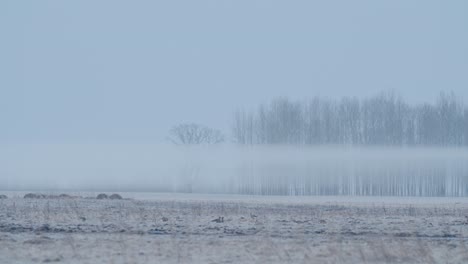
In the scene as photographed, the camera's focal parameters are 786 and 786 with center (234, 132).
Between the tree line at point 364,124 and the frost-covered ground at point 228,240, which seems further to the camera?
the tree line at point 364,124

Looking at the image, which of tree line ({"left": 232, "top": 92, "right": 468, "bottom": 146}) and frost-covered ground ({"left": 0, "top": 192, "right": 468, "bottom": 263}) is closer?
frost-covered ground ({"left": 0, "top": 192, "right": 468, "bottom": 263})

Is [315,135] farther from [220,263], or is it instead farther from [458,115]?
[220,263]

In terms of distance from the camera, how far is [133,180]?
90438 mm

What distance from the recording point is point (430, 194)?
274ft

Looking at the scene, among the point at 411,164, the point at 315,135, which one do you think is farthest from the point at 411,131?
the point at 315,135

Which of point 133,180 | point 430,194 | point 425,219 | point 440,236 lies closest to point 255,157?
point 133,180

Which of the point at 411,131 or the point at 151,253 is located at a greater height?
the point at 411,131

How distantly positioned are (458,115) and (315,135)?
52.8 ft

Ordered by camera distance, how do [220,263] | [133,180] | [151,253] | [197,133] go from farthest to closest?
[197,133] < [133,180] < [151,253] < [220,263]

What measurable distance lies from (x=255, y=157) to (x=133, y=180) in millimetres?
14534

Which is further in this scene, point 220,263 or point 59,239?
point 59,239

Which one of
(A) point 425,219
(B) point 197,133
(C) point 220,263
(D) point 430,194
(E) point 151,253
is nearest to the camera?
(C) point 220,263

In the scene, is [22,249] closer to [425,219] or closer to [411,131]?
[425,219]

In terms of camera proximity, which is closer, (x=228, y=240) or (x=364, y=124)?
(x=228, y=240)
